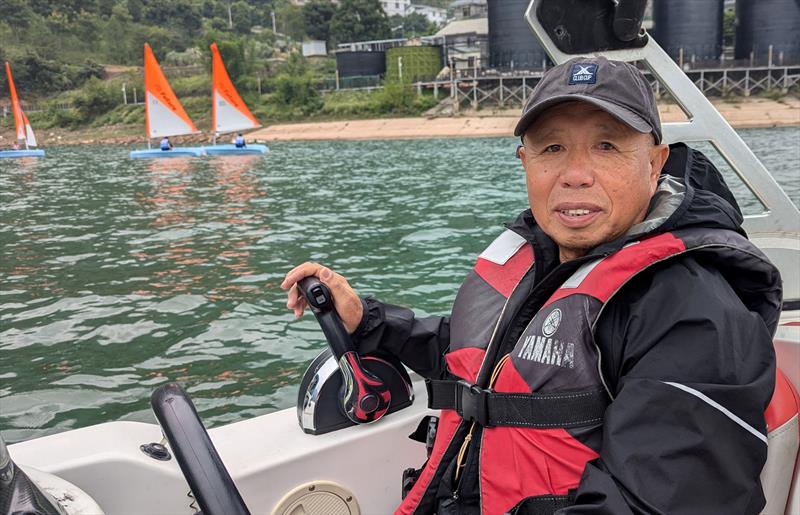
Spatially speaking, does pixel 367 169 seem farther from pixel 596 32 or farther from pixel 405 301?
pixel 596 32

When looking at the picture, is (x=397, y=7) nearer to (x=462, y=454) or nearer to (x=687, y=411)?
(x=462, y=454)

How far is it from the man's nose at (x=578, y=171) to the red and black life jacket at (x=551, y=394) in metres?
0.16

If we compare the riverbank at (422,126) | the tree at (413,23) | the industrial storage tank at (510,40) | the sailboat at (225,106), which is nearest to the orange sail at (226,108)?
the sailboat at (225,106)

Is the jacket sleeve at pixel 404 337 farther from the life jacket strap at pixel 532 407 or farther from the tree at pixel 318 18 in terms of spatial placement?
the tree at pixel 318 18

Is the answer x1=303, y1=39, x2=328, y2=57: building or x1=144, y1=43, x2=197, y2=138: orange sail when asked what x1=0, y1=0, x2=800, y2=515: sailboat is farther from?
x1=303, y1=39, x2=328, y2=57: building

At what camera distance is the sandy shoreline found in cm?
3653

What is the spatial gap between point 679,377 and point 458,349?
61 centimetres

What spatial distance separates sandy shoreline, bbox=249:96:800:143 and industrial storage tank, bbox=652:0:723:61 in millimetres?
3527

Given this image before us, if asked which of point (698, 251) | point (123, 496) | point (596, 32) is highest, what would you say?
point (596, 32)

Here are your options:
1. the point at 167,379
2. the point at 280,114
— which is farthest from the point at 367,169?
the point at 280,114

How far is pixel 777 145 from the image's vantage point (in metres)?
23.8

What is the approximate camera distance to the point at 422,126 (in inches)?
1655

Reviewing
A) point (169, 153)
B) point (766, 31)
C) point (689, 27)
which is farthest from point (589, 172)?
point (766, 31)

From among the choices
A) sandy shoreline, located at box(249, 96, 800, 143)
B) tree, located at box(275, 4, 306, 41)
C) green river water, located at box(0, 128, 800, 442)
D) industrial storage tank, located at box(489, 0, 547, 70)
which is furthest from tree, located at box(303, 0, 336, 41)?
green river water, located at box(0, 128, 800, 442)
